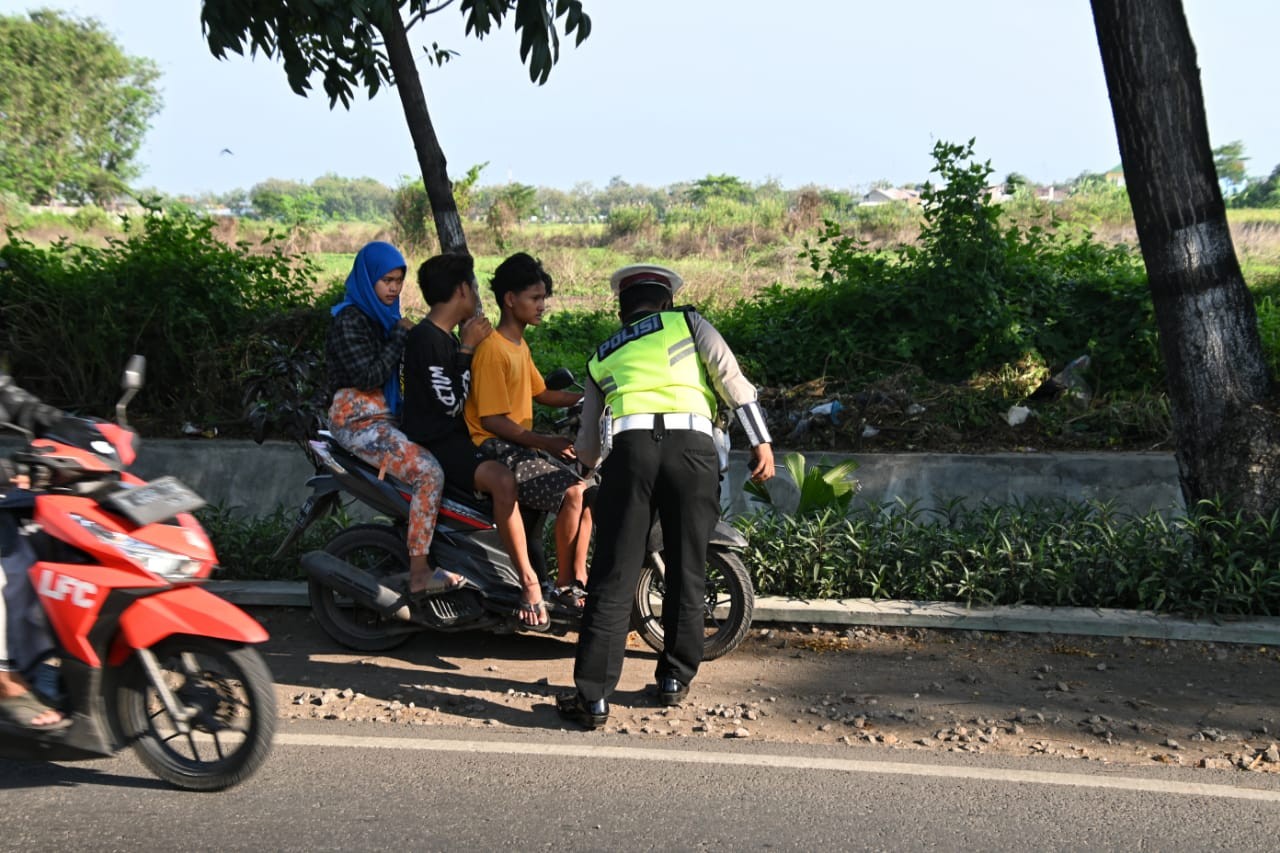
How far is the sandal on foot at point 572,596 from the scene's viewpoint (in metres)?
5.73

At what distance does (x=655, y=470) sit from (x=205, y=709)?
191cm

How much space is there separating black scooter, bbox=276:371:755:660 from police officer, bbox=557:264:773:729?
568 mm

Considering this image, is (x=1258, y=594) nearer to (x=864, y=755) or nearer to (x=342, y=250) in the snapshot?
(x=864, y=755)

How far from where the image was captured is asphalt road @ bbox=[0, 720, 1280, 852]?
3.97 metres

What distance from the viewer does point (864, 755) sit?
15.5 feet

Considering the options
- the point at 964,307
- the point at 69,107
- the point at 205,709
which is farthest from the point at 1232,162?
the point at 69,107

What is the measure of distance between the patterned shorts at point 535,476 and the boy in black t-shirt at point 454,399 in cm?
5

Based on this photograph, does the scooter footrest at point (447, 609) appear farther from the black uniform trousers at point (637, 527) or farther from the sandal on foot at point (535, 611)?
the black uniform trousers at point (637, 527)

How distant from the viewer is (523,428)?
226 inches

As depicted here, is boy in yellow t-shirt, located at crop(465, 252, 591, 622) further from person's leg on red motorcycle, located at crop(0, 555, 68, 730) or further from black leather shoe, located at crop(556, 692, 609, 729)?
person's leg on red motorcycle, located at crop(0, 555, 68, 730)

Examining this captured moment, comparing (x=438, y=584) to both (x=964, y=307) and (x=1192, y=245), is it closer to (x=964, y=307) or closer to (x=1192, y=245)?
(x=1192, y=245)

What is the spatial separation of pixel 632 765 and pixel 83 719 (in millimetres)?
1931

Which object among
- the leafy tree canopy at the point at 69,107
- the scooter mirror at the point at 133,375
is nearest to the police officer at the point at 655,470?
the scooter mirror at the point at 133,375

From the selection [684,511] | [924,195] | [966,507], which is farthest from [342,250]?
[684,511]
